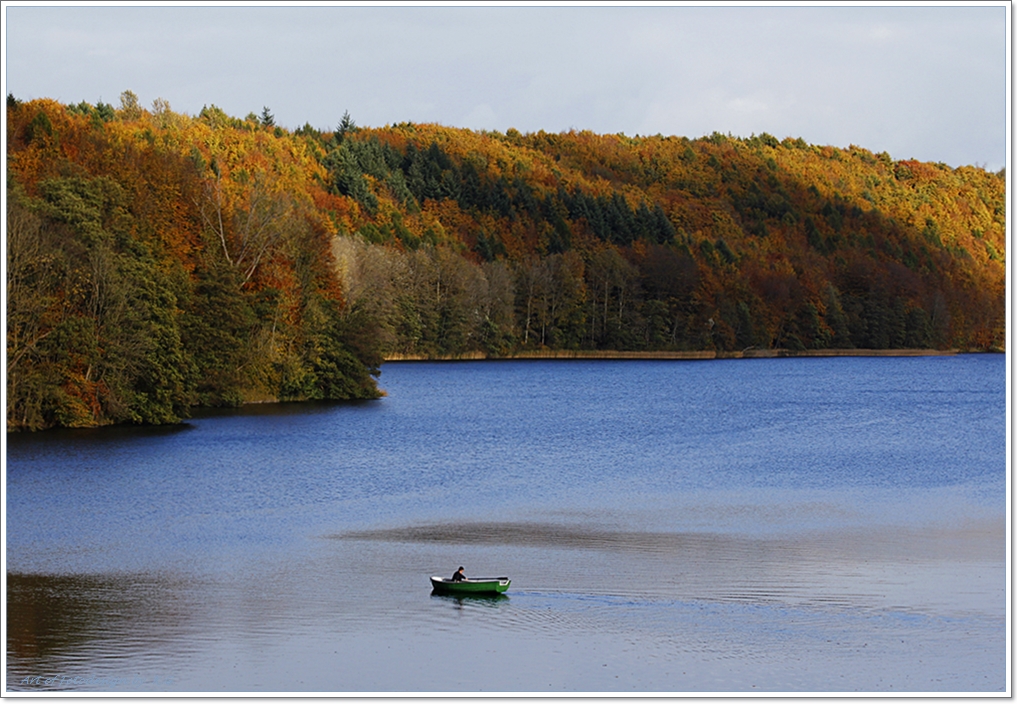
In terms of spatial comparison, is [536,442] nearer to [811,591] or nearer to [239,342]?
[239,342]

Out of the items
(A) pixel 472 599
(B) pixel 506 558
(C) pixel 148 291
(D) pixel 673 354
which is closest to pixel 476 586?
(A) pixel 472 599

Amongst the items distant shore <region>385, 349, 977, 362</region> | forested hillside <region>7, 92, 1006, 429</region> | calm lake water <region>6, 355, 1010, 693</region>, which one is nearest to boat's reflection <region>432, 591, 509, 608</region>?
calm lake water <region>6, 355, 1010, 693</region>

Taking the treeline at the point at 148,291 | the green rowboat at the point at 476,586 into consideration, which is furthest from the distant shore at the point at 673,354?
the green rowboat at the point at 476,586

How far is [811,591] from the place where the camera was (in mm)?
22031

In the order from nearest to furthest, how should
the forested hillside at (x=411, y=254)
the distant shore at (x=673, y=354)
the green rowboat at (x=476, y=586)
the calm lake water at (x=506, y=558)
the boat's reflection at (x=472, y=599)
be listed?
the calm lake water at (x=506, y=558) < the boat's reflection at (x=472, y=599) < the green rowboat at (x=476, y=586) < the forested hillside at (x=411, y=254) < the distant shore at (x=673, y=354)

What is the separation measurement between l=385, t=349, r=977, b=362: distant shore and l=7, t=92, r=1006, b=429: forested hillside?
971 mm

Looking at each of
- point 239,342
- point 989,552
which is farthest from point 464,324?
point 989,552

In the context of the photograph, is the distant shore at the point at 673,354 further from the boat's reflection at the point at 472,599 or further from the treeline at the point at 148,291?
the boat's reflection at the point at 472,599

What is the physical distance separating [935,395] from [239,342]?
4369cm

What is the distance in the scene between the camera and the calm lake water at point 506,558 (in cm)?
1731

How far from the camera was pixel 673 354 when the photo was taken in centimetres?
12850

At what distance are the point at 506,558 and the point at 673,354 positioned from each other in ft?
345

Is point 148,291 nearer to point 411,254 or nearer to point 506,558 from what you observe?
point 506,558

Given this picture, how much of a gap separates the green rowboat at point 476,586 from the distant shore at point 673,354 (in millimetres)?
89114
